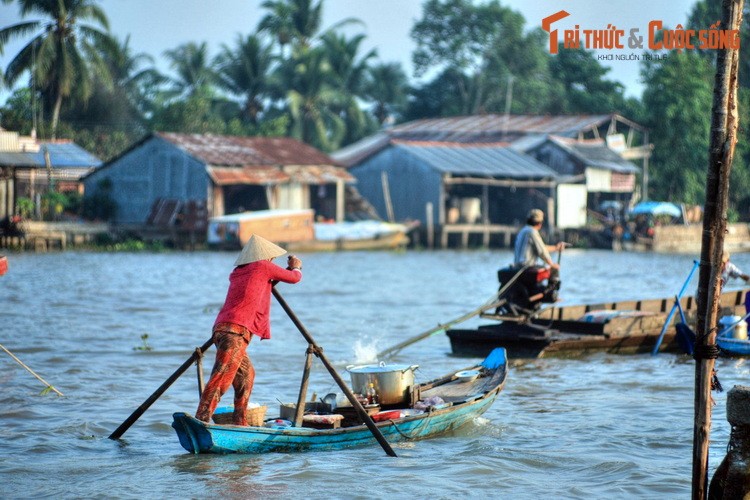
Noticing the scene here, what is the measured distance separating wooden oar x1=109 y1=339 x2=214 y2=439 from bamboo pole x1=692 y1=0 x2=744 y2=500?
3.25 meters

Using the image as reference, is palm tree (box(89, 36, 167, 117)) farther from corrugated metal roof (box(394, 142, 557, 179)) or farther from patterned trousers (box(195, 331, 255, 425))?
patterned trousers (box(195, 331, 255, 425))

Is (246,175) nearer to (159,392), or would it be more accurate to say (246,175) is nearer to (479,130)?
(479,130)

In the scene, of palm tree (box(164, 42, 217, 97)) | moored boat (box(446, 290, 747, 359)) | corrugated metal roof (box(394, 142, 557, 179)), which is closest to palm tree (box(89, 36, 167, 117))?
palm tree (box(164, 42, 217, 97))

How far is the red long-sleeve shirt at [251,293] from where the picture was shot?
7.20m

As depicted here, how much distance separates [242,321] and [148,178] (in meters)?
28.5

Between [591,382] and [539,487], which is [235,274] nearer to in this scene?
[539,487]

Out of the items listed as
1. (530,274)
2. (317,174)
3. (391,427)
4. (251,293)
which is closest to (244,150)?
(317,174)

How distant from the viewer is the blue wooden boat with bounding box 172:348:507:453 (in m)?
7.03

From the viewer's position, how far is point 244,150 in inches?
1411

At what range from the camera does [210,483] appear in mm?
6996

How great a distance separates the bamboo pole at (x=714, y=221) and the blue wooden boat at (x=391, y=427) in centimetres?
263

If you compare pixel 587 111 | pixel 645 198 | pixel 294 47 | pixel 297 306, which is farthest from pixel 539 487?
pixel 587 111

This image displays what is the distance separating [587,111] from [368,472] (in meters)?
43.3

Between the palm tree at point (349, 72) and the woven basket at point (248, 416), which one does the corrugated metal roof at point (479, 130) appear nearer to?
the palm tree at point (349, 72)
